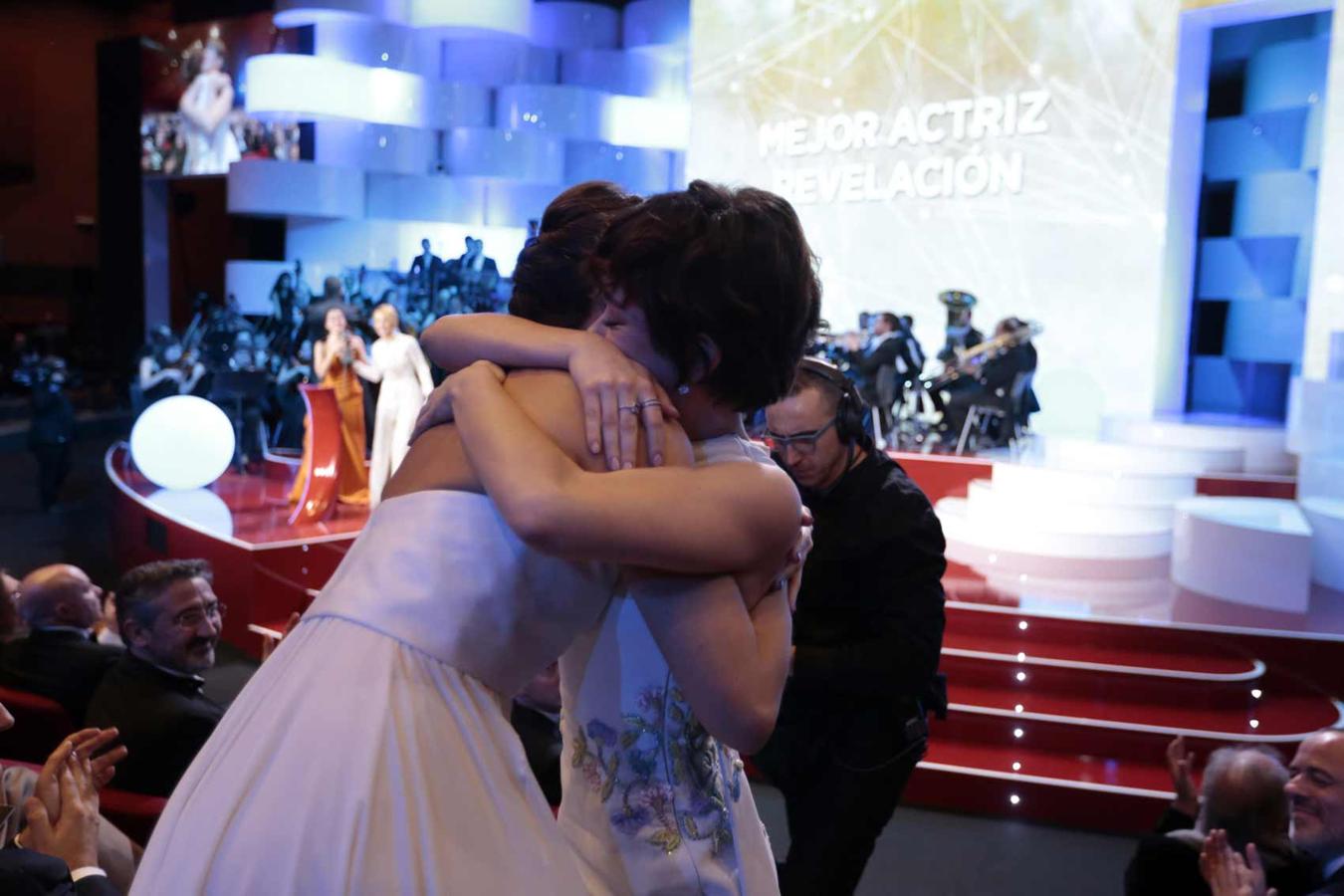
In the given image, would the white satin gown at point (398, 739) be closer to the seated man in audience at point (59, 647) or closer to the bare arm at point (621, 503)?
the bare arm at point (621, 503)

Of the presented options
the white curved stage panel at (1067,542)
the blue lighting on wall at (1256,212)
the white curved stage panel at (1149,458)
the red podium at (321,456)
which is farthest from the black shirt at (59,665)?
the blue lighting on wall at (1256,212)

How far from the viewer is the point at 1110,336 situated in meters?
10.3

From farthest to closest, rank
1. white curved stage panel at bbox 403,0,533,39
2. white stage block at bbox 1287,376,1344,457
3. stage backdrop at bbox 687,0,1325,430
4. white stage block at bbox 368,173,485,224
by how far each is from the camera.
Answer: white stage block at bbox 368,173,485,224
white curved stage panel at bbox 403,0,533,39
stage backdrop at bbox 687,0,1325,430
white stage block at bbox 1287,376,1344,457

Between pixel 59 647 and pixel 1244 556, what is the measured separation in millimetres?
4874

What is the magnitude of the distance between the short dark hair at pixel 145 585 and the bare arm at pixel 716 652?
2.08m

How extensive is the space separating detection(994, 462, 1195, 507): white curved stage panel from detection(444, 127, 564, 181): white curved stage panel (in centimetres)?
942

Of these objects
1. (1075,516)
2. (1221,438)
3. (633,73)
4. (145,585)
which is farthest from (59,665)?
(633,73)

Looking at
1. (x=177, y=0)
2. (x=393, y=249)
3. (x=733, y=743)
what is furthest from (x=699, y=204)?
(x=177, y=0)

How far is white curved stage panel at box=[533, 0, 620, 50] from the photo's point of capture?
15688 millimetres

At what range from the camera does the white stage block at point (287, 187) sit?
48.2 feet

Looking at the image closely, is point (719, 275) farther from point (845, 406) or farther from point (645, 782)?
point (845, 406)

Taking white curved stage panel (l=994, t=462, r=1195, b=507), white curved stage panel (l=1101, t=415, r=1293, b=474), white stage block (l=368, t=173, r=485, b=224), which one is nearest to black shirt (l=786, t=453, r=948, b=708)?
white curved stage panel (l=994, t=462, r=1195, b=507)

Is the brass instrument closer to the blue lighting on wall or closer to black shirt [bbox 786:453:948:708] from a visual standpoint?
the blue lighting on wall

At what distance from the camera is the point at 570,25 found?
51.5 feet
